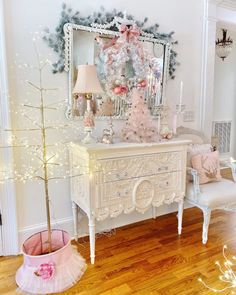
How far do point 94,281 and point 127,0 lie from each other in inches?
100

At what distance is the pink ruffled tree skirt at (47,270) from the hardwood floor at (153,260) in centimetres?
7

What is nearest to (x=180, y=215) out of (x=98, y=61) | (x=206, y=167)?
(x=206, y=167)

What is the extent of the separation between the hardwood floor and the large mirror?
1244mm

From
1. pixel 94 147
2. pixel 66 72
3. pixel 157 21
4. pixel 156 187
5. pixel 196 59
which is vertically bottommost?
pixel 156 187

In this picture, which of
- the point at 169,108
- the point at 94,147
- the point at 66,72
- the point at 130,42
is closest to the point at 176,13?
the point at 130,42

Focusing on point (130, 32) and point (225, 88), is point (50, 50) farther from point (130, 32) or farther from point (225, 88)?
point (225, 88)

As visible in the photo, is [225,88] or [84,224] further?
[225,88]

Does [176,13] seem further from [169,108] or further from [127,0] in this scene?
[169,108]

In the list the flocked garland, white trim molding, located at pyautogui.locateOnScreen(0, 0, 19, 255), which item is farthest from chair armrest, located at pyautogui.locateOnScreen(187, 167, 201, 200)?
white trim molding, located at pyautogui.locateOnScreen(0, 0, 19, 255)

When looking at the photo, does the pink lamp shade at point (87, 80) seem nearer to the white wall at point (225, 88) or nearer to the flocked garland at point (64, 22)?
the flocked garland at point (64, 22)

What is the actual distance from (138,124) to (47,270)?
1.41 m

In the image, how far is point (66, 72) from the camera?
231 centimetres

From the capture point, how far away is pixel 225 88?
5.05 meters

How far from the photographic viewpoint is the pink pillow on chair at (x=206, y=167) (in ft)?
8.59
